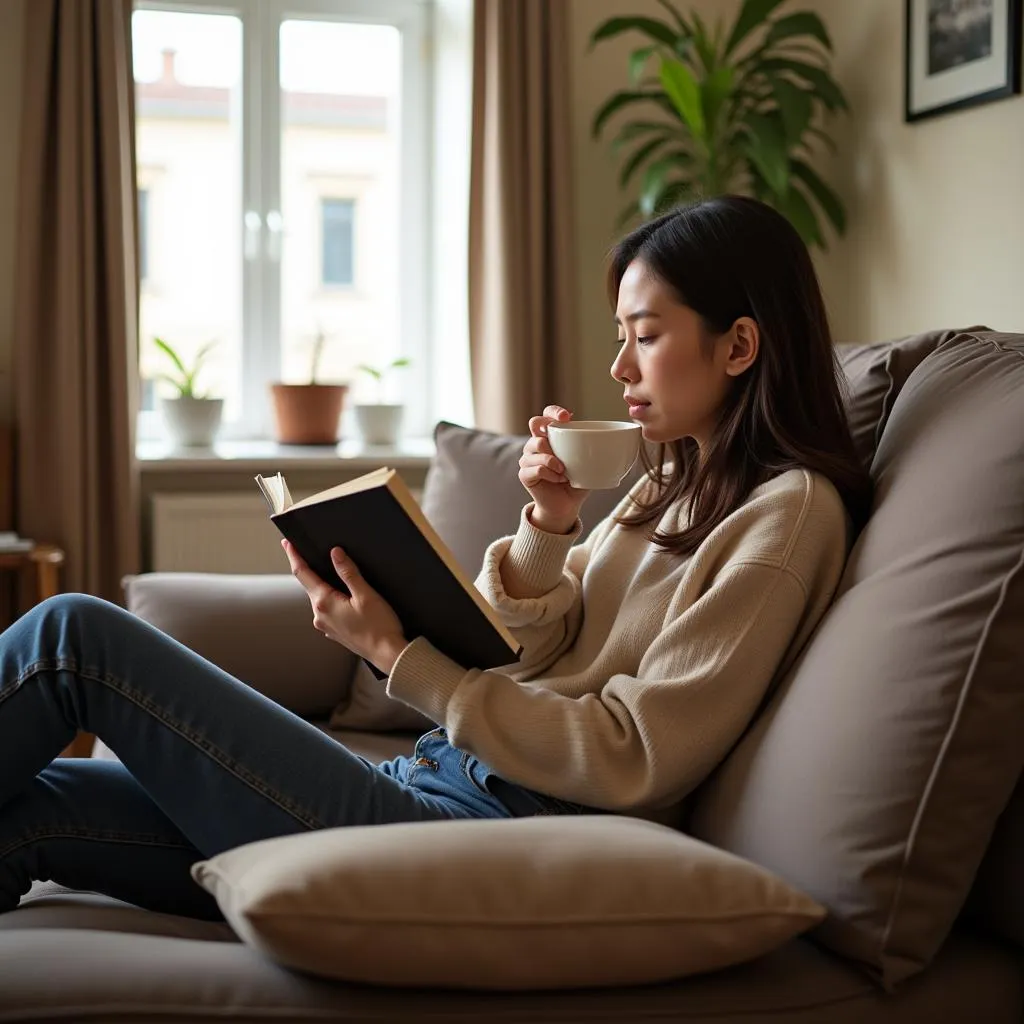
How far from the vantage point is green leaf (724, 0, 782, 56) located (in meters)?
3.32

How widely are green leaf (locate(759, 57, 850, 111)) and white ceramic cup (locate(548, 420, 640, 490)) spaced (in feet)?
7.21

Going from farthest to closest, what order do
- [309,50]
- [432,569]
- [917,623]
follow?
[309,50] < [432,569] < [917,623]

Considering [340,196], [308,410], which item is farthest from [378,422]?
[340,196]

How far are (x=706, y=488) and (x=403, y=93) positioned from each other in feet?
9.02

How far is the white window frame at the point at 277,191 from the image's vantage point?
12.4 ft

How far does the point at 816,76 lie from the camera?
11.1ft

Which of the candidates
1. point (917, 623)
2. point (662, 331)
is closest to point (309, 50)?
point (662, 331)

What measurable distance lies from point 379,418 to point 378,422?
12mm

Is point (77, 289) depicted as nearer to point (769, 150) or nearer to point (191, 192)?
point (191, 192)

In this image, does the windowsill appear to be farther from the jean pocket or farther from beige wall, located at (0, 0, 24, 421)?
the jean pocket

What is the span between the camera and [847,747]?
115 cm

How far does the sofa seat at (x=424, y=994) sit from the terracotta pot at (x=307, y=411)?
256 cm

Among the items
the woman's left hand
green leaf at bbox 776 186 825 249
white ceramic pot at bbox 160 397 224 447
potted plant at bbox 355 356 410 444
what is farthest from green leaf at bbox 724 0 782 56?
the woman's left hand

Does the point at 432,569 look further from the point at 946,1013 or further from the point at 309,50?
the point at 309,50
